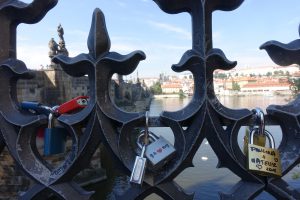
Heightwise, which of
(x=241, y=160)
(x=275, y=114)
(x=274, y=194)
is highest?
Answer: (x=275, y=114)

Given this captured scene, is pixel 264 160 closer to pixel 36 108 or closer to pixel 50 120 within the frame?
pixel 50 120

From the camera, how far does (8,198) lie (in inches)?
440

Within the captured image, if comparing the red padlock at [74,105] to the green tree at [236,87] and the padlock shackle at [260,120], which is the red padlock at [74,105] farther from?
the green tree at [236,87]

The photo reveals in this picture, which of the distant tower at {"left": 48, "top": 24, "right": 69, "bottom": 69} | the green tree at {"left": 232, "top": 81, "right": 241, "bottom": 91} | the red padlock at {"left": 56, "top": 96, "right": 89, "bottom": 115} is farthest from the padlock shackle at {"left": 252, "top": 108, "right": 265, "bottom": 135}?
the green tree at {"left": 232, "top": 81, "right": 241, "bottom": 91}

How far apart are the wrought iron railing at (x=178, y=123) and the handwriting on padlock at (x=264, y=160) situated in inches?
2.1

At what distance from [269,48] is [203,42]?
0.23m

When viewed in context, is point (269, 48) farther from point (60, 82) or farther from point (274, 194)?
point (60, 82)

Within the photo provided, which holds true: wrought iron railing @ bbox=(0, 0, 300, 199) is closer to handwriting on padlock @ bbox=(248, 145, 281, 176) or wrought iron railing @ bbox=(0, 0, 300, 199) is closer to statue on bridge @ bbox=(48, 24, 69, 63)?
handwriting on padlock @ bbox=(248, 145, 281, 176)

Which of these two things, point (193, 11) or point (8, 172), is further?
point (8, 172)

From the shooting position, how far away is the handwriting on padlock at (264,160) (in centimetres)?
119

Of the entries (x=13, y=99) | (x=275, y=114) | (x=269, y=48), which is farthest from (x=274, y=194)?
(x=13, y=99)

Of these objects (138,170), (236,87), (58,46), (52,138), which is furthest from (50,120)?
(236,87)

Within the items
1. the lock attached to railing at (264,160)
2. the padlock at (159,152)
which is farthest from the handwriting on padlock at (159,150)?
the lock attached to railing at (264,160)

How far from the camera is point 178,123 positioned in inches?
49.5
